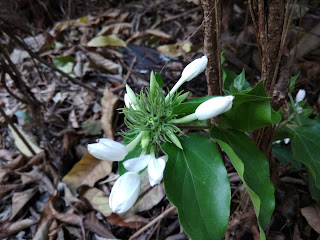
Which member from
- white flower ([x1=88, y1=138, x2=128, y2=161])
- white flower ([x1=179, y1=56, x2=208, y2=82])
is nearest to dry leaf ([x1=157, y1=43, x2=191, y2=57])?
white flower ([x1=179, y1=56, x2=208, y2=82])

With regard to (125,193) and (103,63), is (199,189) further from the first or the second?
(103,63)

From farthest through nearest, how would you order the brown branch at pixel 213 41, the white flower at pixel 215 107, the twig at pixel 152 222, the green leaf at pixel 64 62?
the green leaf at pixel 64 62
the twig at pixel 152 222
the brown branch at pixel 213 41
the white flower at pixel 215 107

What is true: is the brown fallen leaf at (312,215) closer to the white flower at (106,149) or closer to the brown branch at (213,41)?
the brown branch at (213,41)

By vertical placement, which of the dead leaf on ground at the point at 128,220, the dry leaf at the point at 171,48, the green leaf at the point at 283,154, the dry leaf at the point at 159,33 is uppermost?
the dry leaf at the point at 159,33

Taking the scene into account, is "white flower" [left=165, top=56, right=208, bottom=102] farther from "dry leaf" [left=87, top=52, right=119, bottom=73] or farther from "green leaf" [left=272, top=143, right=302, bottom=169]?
"dry leaf" [left=87, top=52, right=119, bottom=73]

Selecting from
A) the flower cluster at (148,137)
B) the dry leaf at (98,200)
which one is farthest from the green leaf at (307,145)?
the dry leaf at (98,200)

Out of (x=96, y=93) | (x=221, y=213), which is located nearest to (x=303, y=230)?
(x=221, y=213)
